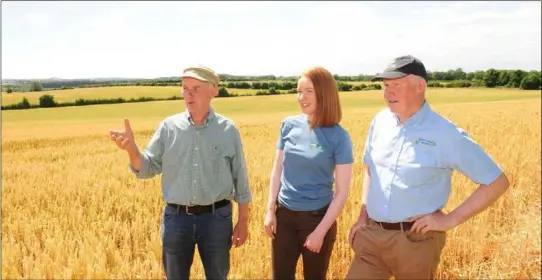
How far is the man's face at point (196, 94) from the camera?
126 inches

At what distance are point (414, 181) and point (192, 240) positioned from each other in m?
1.47

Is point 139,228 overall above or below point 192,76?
below

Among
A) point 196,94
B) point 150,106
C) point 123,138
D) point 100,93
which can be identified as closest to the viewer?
point 123,138

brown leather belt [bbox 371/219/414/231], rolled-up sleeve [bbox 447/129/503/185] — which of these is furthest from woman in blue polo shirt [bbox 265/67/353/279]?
rolled-up sleeve [bbox 447/129/503/185]

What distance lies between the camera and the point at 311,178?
3.22 metres

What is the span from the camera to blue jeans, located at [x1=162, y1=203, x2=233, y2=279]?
3223mm

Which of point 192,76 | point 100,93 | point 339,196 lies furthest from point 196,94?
point 100,93

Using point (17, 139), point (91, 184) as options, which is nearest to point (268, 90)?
point (17, 139)

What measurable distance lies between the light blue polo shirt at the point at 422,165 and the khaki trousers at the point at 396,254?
0.11m

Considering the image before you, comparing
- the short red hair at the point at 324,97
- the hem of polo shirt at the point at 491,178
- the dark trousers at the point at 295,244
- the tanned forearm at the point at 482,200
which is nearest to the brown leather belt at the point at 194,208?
the dark trousers at the point at 295,244

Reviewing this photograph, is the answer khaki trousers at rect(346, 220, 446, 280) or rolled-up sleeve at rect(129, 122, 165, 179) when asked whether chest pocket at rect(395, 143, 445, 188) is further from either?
rolled-up sleeve at rect(129, 122, 165, 179)

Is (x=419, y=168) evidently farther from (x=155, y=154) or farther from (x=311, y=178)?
(x=155, y=154)

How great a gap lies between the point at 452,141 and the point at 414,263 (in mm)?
753

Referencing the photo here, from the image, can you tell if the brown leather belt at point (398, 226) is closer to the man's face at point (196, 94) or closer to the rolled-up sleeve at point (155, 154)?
the man's face at point (196, 94)
